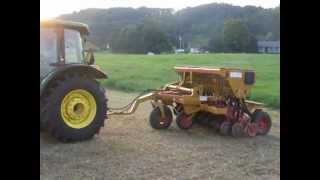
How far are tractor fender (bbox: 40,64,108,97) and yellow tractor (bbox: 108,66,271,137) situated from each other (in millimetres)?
694

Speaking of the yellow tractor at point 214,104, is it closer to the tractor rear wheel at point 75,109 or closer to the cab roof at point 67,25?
the tractor rear wheel at point 75,109

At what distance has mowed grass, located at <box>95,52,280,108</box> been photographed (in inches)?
303

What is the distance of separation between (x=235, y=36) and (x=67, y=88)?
268 centimetres

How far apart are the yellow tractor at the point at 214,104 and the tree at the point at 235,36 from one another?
30.4 inches

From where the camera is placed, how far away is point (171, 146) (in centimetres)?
496

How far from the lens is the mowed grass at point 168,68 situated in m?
7.71

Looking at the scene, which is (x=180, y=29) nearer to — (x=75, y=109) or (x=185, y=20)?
(x=185, y=20)

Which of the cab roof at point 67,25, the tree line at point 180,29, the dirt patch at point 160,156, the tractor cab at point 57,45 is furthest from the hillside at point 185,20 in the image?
the dirt patch at point 160,156

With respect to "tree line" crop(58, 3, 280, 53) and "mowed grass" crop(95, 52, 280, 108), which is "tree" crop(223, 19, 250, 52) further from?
"mowed grass" crop(95, 52, 280, 108)

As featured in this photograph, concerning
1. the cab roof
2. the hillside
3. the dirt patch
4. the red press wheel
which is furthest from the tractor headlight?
the cab roof
